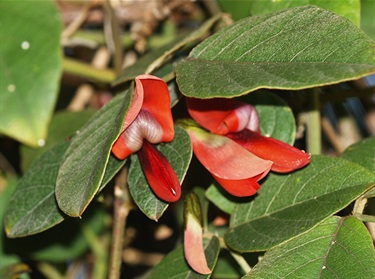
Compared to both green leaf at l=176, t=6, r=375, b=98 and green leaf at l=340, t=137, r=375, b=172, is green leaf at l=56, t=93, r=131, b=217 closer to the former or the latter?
green leaf at l=176, t=6, r=375, b=98

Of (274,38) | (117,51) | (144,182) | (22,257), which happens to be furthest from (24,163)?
(274,38)

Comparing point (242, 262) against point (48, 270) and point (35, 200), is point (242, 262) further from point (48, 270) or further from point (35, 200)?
point (48, 270)

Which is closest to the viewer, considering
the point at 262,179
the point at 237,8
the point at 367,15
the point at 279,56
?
the point at 279,56

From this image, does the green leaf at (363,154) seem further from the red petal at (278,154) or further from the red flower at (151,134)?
the red flower at (151,134)

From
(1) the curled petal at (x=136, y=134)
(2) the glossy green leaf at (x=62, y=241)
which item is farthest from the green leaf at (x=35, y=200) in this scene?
(2) the glossy green leaf at (x=62, y=241)

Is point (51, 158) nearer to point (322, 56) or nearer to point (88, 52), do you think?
point (322, 56)

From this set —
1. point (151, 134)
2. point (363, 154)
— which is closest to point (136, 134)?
point (151, 134)

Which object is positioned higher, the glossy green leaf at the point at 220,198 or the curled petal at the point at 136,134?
the curled petal at the point at 136,134
